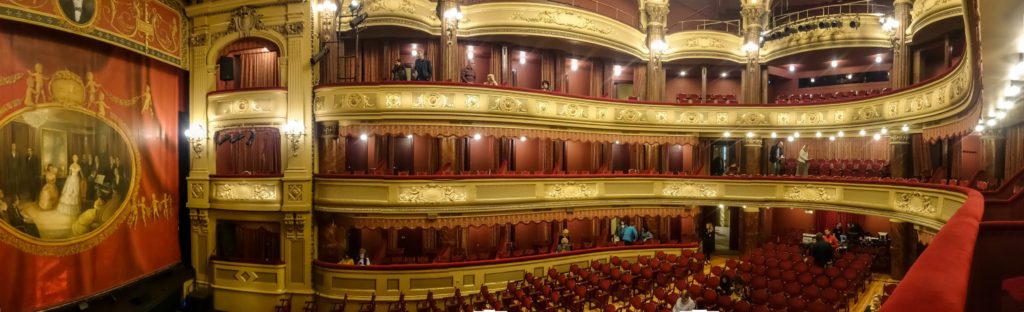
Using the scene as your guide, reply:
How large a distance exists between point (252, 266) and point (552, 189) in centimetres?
814

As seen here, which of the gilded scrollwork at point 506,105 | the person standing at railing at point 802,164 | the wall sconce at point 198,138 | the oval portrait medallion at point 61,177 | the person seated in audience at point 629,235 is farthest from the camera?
the person seated in audience at point 629,235

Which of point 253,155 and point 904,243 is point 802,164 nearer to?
point 904,243

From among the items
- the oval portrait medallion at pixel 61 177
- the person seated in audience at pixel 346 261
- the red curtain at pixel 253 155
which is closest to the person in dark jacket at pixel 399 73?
the red curtain at pixel 253 155

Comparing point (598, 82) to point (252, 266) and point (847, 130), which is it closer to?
point (847, 130)

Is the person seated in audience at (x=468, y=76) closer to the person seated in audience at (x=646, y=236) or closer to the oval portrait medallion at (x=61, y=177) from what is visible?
the person seated in audience at (x=646, y=236)

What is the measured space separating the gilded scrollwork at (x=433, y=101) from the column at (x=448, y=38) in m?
1.93

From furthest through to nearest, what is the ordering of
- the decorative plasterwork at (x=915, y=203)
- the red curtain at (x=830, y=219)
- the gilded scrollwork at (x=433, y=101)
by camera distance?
1. the red curtain at (x=830, y=219)
2. the gilded scrollwork at (x=433, y=101)
3. the decorative plasterwork at (x=915, y=203)

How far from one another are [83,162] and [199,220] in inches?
151

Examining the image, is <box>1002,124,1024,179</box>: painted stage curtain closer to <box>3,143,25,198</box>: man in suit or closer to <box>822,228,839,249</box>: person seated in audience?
<box>822,228,839,249</box>: person seated in audience

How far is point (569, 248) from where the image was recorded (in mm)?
15812

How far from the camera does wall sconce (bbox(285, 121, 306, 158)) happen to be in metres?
13.4

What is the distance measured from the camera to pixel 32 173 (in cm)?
944

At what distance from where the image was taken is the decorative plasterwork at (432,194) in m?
13.2

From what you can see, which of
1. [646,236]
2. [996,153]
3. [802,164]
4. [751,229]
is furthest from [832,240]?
[996,153]
